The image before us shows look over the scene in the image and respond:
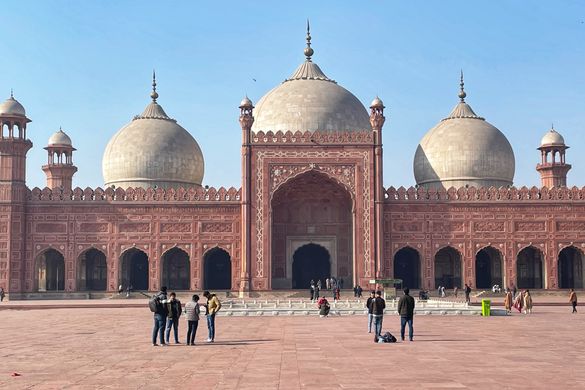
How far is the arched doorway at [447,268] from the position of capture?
29.4 meters

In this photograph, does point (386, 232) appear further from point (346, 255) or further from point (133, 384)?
point (133, 384)

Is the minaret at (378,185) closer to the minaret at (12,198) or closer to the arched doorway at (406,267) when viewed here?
the arched doorway at (406,267)

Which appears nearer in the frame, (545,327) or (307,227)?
(545,327)

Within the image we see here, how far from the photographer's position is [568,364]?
7.86 m

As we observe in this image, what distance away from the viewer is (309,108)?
1203 inches

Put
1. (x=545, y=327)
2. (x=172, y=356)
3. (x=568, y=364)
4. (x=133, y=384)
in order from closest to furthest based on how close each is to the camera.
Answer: (x=133, y=384)
(x=568, y=364)
(x=172, y=356)
(x=545, y=327)

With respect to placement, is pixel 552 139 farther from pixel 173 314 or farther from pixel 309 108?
pixel 173 314

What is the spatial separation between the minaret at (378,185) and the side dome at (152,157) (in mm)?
9492

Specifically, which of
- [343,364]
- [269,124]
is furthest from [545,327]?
[269,124]

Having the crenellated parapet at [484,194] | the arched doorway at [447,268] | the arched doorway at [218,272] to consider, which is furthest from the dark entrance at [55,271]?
the arched doorway at [447,268]

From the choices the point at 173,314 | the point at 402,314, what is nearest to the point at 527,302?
the point at 402,314

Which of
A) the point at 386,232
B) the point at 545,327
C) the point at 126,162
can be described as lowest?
the point at 545,327

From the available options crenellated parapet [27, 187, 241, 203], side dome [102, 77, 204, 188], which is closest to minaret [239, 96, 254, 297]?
crenellated parapet [27, 187, 241, 203]

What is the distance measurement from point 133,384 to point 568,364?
4479 mm
